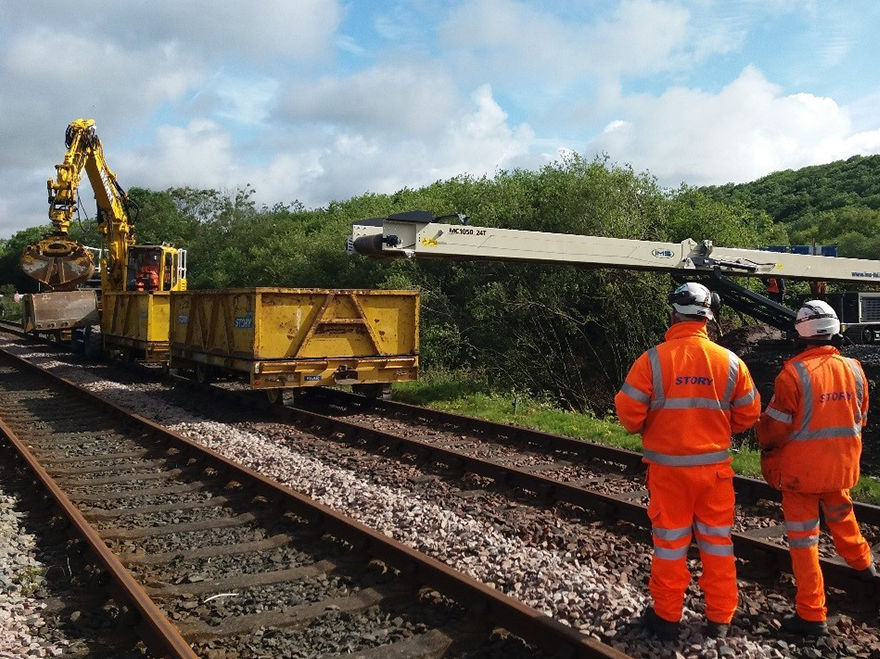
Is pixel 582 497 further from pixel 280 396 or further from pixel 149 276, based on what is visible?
pixel 149 276

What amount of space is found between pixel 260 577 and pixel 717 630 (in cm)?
277

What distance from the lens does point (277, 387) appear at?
11.3 m

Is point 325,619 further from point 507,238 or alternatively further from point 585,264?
point 585,264

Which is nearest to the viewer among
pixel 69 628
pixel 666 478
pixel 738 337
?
Answer: pixel 666 478

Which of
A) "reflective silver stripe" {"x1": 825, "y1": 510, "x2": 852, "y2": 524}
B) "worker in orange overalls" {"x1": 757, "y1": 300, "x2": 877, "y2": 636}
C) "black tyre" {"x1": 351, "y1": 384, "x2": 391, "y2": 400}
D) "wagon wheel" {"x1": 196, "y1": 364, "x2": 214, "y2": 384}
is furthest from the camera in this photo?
"wagon wheel" {"x1": 196, "y1": 364, "x2": 214, "y2": 384}

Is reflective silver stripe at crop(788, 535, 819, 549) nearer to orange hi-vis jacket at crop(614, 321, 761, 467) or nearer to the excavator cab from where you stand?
orange hi-vis jacket at crop(614, 321, 761, 467)

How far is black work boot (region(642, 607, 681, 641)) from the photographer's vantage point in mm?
3812

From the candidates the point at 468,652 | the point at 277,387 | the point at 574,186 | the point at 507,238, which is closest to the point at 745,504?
the point at 468,652

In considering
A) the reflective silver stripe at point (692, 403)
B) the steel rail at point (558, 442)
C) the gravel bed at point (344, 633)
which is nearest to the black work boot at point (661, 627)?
the gravel bed at point (344, 633)

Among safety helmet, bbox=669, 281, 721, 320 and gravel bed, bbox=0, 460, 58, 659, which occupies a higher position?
safety helmet, bbox=669, 281, 721, 320

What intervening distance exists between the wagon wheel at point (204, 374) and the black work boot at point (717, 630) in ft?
36.8

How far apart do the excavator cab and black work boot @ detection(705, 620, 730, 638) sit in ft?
67.0

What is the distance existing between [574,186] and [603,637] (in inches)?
593

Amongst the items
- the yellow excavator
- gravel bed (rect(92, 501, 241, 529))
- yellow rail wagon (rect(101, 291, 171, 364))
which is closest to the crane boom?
gravel bed (rect(92, 501, 241, 529))
